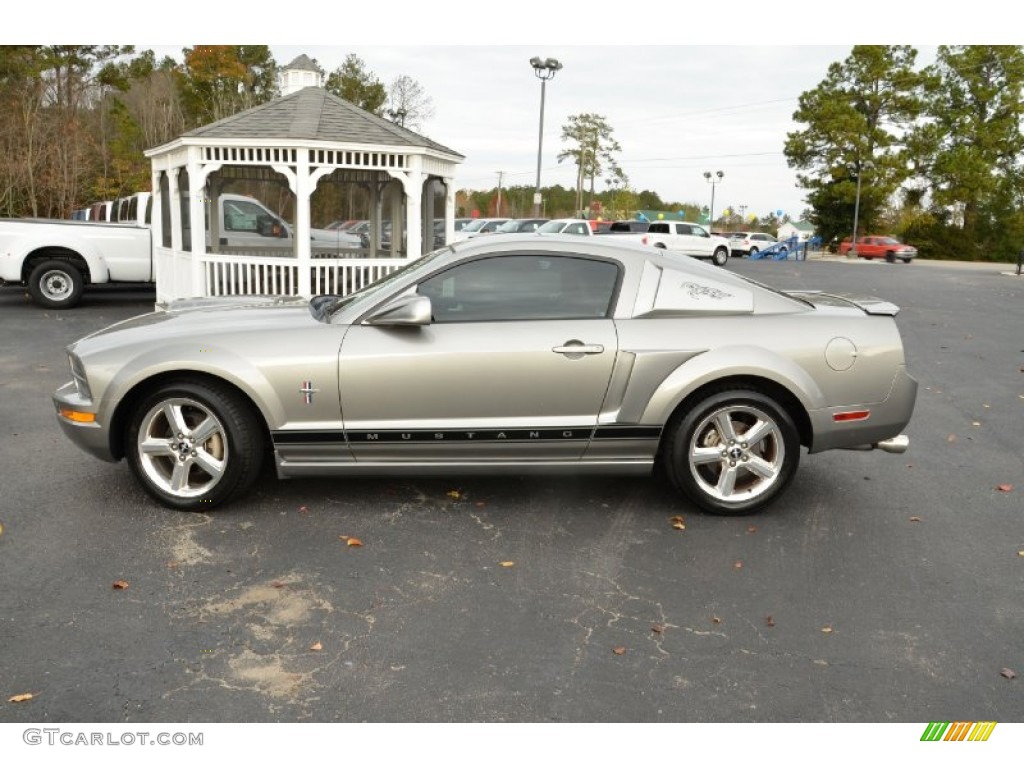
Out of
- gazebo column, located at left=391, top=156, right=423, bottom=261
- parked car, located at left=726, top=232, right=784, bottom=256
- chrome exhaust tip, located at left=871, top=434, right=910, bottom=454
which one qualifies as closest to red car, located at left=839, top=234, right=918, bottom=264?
parked car, located at left=726, top=232, right=784, bottom=256

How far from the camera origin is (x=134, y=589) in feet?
13.7

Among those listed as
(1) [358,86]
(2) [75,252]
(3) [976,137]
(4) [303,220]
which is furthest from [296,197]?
(3) [976,137]

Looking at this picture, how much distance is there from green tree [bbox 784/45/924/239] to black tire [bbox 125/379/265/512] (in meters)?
57.4

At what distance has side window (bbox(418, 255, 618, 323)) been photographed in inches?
205

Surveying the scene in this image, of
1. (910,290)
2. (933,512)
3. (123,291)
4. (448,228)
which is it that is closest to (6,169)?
(123,291)

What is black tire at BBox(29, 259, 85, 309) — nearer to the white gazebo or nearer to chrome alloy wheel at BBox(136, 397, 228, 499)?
the white gazebo

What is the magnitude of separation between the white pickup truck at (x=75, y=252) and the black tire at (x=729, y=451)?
33.4ft

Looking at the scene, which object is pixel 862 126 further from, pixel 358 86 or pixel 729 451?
pixel 729 451

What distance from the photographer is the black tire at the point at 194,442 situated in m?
5.03

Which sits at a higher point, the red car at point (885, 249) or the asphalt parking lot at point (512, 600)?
the red car at point (885, 249)

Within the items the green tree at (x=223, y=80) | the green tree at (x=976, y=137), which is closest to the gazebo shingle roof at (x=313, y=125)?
the green tree at (x=223, y=80)

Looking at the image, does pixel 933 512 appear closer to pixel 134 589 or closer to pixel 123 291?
pixel 134 589

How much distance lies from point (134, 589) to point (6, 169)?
26.3m

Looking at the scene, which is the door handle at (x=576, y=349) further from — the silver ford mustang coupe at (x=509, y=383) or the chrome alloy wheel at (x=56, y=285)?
the chrome alloy wheel at (x=56, y=285)
